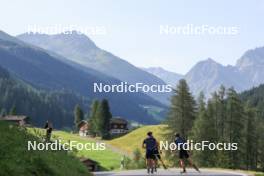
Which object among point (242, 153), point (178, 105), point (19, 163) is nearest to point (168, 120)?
point (178, 105)

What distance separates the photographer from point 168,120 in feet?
259

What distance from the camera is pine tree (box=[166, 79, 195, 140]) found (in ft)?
258

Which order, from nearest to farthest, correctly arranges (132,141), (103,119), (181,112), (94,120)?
(181,112)
(132,141)
(103,119)
(94,120)

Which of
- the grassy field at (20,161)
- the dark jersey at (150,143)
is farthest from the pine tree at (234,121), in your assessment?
the grassy field at (20,161)

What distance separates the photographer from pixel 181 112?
7900cm

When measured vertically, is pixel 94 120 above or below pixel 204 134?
above

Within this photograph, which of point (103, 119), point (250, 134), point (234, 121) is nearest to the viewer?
point (234, 121)

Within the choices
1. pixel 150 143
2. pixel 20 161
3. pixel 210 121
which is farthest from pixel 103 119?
pixel 20 161

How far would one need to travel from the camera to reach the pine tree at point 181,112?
258ft

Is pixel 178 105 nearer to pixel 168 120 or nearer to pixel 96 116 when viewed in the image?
pixel 168 120

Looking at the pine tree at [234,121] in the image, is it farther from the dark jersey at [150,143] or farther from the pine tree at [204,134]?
the dark jersey at [150,143]

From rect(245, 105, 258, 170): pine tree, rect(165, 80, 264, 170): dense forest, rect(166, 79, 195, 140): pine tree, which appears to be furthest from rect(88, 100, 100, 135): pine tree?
rect(166, 79, 195, 140): pine tree

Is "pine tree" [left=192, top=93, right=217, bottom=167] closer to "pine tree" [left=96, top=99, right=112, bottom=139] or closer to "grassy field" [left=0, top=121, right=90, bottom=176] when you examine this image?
"grassy field" [left=0, top=121, right=90, bottom=176]

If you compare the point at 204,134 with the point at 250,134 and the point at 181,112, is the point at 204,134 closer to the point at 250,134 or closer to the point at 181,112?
the point at 181,112
